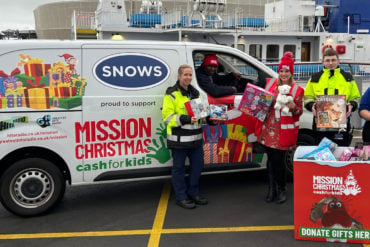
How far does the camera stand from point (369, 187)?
3.51 metres

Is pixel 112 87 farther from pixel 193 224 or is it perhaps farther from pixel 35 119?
pixel 193 224

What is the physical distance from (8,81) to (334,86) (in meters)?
3.61

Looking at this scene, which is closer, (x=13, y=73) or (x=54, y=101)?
(x=13, y=73)

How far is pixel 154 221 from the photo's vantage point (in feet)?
14.2

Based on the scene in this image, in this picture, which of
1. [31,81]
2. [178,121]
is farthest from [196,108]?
[31,81]

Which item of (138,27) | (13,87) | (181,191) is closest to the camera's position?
(13,87)

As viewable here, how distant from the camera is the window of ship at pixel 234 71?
5.19 metres

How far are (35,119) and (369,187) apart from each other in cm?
347

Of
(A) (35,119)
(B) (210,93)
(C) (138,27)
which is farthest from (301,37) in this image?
(A) (35,119)

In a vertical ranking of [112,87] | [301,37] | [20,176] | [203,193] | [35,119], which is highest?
[301,37]

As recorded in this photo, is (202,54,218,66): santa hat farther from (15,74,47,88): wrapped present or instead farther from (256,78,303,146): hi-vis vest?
(15,74,47,88): wrapped present

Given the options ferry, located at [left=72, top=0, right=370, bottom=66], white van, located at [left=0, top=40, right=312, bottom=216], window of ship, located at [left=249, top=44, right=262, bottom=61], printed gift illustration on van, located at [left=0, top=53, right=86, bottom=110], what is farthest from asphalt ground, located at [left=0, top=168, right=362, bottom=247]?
window of ship, located at [left=249, top=44, right=262, bottom=61]

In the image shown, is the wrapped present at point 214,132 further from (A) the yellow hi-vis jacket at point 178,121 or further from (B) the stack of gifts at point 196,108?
(B) the stack of gifts at point 196,108

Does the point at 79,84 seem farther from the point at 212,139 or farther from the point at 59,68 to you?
the point at 212,139
